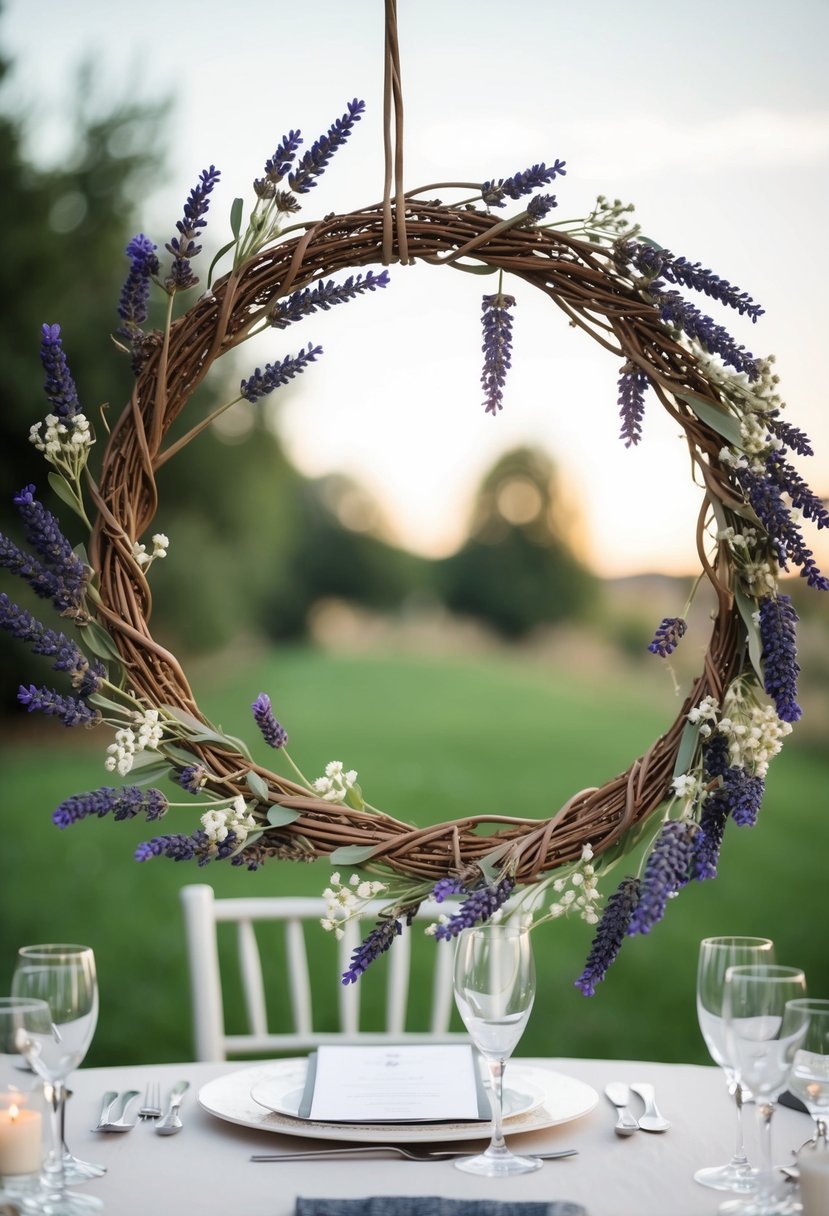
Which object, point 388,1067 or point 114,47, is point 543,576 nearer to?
point 114,47

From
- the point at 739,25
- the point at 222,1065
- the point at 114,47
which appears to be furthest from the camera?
the point at 114,47

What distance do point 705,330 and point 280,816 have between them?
0.62m

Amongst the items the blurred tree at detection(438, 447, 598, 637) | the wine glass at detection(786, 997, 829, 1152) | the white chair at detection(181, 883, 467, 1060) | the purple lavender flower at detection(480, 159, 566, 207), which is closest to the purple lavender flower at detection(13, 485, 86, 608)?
the purple lavender flower at detection(480, 159, 566, 207)

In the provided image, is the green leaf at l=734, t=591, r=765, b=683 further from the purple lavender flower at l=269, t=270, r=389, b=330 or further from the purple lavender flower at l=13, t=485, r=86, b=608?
the purple lavender flower at l=13, t=485, r=86, b=608

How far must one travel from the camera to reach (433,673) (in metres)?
5.99

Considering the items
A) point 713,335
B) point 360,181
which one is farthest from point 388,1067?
point 360,181

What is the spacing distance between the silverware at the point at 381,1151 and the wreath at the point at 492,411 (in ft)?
0.62

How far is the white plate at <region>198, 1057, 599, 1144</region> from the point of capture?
1121mm

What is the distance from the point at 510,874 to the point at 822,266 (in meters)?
3.61

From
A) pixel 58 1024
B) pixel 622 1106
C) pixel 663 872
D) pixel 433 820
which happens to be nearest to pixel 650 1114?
pixel 622 1106

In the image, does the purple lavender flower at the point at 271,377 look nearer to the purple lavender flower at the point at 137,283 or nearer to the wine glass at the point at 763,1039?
the purple lavender flower at the point at 137,283

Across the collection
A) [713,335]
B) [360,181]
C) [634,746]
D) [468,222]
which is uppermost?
[360,181]

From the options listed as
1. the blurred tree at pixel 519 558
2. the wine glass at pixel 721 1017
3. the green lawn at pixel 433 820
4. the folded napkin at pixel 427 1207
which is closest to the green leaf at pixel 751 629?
the wine glass at pixel 721 1017

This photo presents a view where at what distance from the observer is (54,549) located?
3.92 ft
